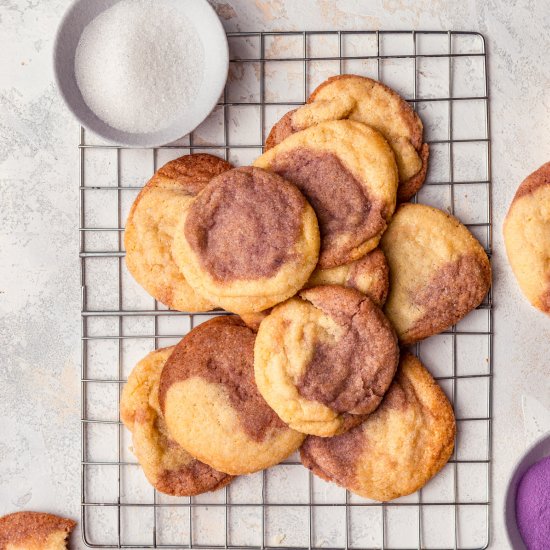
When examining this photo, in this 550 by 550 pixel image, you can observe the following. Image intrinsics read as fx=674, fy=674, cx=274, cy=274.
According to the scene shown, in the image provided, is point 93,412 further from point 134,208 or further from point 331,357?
point 331,357

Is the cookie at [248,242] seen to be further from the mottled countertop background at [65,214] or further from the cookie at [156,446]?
the mottled countertop background at [65,214]

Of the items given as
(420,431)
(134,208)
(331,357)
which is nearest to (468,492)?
(420,431)

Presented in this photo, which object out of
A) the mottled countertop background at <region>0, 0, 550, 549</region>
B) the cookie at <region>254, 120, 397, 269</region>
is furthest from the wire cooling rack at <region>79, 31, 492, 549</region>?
the cookie at <region>254, 120, 397, 269</region>

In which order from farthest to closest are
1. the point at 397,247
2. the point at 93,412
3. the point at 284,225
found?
the point at 93,412
the point at 397,247
the point at 284,225

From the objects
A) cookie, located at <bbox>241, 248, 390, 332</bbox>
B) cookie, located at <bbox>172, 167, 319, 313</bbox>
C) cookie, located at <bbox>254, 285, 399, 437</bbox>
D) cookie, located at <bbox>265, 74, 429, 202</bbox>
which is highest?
cookie, located at <bbox>265, 74, 429, 202</bbox>

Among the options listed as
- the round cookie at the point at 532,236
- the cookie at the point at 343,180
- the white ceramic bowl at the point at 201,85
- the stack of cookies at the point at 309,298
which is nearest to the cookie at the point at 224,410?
the stack of cookies at the point at 309,298

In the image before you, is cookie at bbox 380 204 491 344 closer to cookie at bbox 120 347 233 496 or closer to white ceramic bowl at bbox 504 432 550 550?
white ceramic bowl at bbox 504 432 550 550
